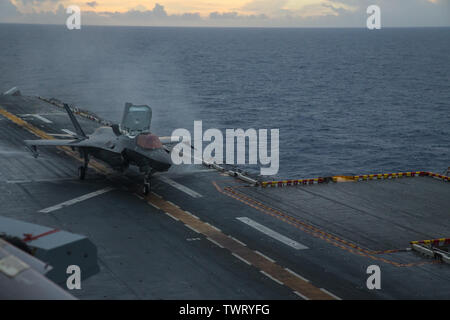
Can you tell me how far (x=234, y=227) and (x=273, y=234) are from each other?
7.17 feet

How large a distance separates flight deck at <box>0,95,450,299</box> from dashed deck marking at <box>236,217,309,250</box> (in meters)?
0.06

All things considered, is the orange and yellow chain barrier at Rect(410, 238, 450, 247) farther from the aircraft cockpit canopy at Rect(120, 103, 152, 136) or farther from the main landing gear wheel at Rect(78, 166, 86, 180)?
the main landing gear wheel at Rect(78, 166, 86, 180)

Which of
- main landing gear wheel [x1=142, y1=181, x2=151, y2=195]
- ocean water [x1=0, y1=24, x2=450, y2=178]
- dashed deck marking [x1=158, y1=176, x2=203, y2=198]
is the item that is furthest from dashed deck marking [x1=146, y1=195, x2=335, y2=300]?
ocean water [x1=0, y1=24, x2=450, y2=178]

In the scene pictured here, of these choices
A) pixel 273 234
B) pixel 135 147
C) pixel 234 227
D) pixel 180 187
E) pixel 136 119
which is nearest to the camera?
pixel 273 234

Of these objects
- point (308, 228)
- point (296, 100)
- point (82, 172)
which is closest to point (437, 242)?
point (308, 228)

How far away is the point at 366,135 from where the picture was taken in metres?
81.8

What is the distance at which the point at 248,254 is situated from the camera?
91.2 ft

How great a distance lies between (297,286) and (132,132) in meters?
17.2

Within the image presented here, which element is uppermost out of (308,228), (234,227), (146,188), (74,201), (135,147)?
(135,147)

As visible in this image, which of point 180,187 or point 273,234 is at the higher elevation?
point 180,187

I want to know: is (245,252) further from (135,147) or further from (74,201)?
(74,201)

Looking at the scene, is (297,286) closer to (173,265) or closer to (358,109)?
(173,265)

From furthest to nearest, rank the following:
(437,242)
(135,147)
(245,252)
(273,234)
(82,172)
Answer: (82,172), (135,147), (273,234), (437,242), (245,252)
